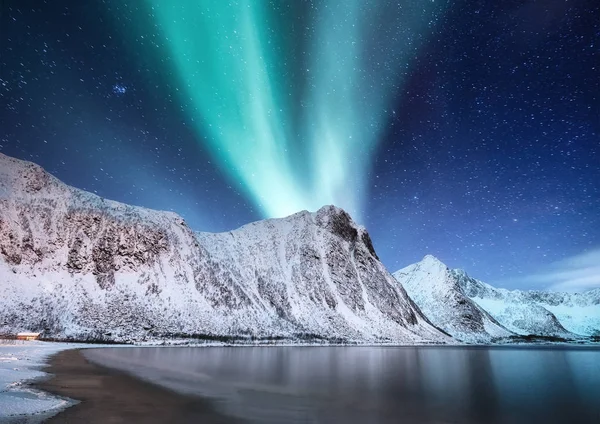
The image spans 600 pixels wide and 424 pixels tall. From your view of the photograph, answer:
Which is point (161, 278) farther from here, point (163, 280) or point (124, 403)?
point (124, 403)

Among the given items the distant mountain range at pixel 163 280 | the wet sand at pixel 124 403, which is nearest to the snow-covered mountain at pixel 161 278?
the distant mountain range at pixel 163 280

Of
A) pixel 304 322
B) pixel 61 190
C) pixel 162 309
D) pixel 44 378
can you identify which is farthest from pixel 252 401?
pixel 61 190

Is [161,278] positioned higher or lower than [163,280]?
higher

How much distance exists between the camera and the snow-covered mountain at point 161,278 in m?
104

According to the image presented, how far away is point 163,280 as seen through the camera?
420 feet

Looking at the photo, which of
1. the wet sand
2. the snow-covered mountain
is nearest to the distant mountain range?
the snow-covered mountain

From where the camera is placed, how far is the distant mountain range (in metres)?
103

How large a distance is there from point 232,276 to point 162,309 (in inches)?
1386

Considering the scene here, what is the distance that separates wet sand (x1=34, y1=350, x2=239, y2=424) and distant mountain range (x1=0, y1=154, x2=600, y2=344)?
Answer: 81.8 m

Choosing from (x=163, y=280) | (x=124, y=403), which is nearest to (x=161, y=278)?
(x=163, y=280)

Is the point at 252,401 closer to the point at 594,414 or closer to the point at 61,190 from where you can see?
the point at 594,414

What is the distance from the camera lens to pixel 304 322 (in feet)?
468

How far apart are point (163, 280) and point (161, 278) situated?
98 cm

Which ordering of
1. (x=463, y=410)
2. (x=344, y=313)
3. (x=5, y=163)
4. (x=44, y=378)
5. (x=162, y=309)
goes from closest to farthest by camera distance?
(x=463, y=410) < (x=44, y=378) < (x=162, y=309) < (x=5, y=163) < (x=344, y=313)
